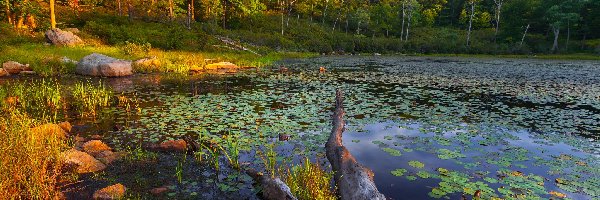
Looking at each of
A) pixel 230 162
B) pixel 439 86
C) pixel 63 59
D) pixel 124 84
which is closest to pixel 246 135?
pixel 230 162

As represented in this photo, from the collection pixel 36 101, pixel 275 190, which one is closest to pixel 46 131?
pixel 275 190

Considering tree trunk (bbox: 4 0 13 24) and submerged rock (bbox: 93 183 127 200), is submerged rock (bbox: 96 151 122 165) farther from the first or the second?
tree trunk (bbox: 4 0 13 24)

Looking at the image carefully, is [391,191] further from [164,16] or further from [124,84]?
[164,16]

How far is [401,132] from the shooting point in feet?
45.9

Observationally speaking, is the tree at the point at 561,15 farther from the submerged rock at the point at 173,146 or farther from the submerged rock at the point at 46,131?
the submerged rock at the point at 46,131

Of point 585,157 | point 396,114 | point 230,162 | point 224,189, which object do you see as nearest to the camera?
point 224,189

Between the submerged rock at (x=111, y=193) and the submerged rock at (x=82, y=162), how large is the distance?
1.77 meters

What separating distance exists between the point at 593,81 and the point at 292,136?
3156 centimetres

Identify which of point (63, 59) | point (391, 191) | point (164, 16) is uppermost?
point (164, 16)

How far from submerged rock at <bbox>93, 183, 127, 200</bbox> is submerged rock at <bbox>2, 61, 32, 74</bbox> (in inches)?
999

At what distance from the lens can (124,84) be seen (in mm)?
25094

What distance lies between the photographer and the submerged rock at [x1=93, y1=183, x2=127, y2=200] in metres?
7.53

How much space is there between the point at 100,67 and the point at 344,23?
84.3 metres

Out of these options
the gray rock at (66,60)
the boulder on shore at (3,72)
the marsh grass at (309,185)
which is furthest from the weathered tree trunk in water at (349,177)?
the gray rock at (66,60)
